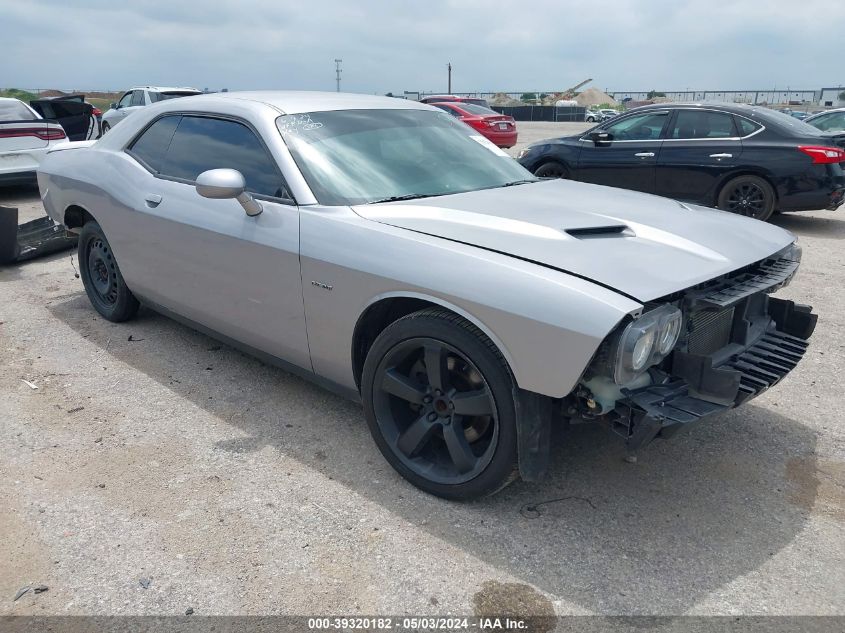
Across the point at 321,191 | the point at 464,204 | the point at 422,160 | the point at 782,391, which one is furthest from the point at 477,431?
the point at 782,391

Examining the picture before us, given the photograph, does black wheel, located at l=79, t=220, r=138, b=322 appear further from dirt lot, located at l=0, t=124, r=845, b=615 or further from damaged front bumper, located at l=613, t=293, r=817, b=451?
damaged front bumper, located at l=613, t=293, r=817, b=451

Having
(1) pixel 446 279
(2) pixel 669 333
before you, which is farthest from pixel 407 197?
(2) pixel 669 333

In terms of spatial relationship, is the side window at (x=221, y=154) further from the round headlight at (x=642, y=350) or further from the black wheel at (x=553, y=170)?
the black wheel at (x=553, y=170)

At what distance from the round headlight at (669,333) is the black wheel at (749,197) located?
6290 millimetres

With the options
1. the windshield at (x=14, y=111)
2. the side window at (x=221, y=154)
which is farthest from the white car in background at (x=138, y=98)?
the side window at (x=221, y=154)

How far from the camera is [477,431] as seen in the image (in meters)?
2.83

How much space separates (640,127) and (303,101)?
252 inches

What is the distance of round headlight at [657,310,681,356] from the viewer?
2.42 meters

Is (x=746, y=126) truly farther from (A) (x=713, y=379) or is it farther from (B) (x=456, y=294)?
(B) (x=456, y=294)

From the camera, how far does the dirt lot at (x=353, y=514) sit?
7.80 feet

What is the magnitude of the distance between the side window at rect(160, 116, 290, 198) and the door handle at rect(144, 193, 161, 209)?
0.15 meters

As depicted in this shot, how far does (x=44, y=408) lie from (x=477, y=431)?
2466 millimetres

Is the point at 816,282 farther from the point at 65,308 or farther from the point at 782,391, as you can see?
the point at 65,308

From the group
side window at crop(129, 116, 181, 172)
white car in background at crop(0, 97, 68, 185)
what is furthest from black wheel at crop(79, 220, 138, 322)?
white car in background at crop(0, 97, 68, 185)
